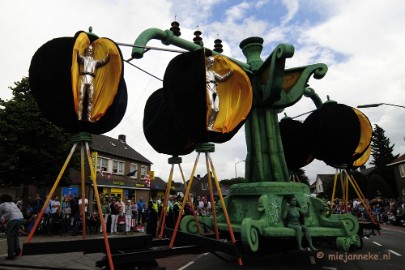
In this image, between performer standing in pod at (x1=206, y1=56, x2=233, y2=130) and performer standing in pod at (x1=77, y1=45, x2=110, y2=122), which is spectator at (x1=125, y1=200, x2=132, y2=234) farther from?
performer standing in pod at (x1=77, y1=45, x2=110, y2=122)

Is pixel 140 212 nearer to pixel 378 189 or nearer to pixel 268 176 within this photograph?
pixel 268 176

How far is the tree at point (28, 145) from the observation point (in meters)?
17.9

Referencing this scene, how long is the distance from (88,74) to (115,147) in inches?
1264

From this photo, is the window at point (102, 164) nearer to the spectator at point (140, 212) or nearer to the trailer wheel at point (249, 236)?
the spectator at point (140, 212)

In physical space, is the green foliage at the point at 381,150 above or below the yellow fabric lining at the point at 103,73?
above

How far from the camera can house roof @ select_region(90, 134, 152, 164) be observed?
3203cm

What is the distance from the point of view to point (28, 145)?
18.1 m

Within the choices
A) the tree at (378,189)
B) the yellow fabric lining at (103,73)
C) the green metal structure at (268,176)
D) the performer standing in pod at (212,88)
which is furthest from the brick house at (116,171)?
the tree at (378,189)

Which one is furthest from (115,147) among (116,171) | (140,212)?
(140,212)

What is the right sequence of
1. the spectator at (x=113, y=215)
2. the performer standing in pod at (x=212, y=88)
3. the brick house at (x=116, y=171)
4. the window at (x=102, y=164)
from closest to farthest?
1. the performer standing in pod at (x=212, y=88)
2. the spectator at (x=113, y=215)
3. the brick house at (x=116, y=171)
4. the window at (x=102, y=164)

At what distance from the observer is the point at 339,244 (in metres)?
6.78

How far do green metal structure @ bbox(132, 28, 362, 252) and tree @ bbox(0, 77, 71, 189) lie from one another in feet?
45.7

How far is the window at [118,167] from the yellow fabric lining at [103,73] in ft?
98.3

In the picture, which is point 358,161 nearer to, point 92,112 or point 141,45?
point 141,45
